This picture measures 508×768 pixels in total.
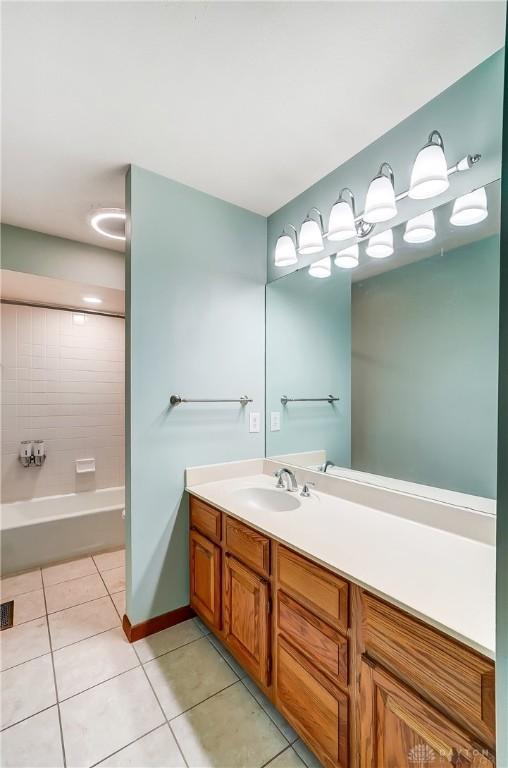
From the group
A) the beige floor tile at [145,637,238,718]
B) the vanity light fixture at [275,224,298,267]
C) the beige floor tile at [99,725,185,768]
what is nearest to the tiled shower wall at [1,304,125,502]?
the beige floor tile at [145,637,238,718]

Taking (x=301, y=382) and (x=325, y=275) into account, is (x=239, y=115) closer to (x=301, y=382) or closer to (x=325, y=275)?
(x=325, y=275)

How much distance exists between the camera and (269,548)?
1.30 metres

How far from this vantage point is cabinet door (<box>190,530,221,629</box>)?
1.65m

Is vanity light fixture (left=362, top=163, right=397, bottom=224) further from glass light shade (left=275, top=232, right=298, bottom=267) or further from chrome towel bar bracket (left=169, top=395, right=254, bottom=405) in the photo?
chrome towel bar bracket (left=169, top=395, right=254, bottom=405)

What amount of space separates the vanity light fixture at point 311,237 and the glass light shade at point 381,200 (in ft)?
1.17

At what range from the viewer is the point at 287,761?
1156 millimetres

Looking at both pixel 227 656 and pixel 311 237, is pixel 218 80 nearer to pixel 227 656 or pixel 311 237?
pixel 311 237

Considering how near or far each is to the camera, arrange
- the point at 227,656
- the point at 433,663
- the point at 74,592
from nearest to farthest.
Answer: the point at 433,663
the point at 227,656
the point at 74,592

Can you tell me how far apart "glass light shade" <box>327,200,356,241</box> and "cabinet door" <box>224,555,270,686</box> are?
1596mm

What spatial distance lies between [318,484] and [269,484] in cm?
29

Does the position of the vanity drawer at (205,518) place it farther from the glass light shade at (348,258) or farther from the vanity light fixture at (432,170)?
the vanity light fixture at (432,170)

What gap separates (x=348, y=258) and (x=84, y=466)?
2.99 metres

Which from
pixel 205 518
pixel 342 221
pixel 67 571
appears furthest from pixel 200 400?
pixel 67 571

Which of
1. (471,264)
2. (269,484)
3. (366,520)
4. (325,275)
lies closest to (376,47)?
(471,264)
